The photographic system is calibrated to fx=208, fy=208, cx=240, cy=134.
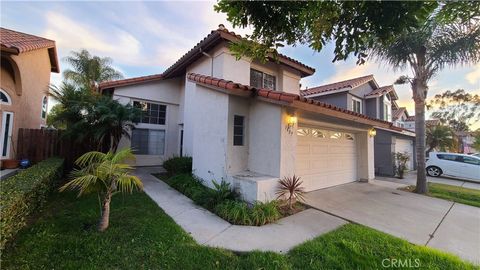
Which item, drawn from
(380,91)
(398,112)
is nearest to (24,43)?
(380,91)

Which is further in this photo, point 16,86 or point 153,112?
point 153,112

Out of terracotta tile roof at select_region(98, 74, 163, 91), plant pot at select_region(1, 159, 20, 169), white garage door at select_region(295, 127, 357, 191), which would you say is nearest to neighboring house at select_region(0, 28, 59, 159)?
plant pot at select_region(1, 159, 20, 169)

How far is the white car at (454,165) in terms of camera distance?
13328 mm

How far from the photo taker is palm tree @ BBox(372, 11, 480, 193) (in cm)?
792

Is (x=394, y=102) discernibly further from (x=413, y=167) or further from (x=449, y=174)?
(x=449, y=174)

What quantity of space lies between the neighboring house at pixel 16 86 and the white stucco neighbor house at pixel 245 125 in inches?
119

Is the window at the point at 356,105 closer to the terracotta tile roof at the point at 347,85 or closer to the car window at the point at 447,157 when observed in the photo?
the terracotta tile roof at the point at 347,85

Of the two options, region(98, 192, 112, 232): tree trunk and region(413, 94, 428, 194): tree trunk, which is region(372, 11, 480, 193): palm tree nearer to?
region(413, 94, 428, 194): tree trunk

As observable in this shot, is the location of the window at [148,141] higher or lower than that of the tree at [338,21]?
lower

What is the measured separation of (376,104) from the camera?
16.7 meters

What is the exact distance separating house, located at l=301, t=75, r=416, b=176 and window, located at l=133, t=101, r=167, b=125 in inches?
406

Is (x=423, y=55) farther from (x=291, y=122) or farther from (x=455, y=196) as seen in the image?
(x=291, y=122)

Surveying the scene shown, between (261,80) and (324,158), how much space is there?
16.2 feet

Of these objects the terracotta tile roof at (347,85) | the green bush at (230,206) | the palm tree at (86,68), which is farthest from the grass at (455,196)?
the palm tree at (86,68)
